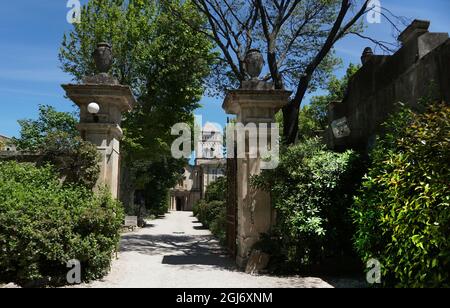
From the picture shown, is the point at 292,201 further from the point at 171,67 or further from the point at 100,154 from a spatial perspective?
the point at 171,67

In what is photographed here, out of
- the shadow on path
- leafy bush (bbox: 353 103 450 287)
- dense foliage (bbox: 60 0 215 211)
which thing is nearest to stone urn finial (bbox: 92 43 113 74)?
the shadow on path

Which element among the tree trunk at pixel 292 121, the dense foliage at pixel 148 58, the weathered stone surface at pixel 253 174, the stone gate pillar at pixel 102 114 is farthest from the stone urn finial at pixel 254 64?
the dense foliage at pixel 148 58

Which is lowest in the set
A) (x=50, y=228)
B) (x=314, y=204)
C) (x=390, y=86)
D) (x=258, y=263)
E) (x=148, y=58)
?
(x=258, y=263)

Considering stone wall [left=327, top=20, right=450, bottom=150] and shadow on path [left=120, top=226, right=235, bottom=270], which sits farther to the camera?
shadow on path [left=120, top=226, right=235, bottom=270]

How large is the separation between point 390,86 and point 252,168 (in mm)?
3430

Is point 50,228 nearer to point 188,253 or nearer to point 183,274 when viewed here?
point 183,274

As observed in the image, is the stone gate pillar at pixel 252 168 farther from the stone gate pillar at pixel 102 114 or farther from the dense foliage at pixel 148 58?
the dense foliage at pixel 148 58

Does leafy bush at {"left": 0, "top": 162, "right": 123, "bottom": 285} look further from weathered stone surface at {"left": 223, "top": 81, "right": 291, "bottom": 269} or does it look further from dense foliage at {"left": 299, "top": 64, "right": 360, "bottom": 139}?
dense foliage at {"left": 299, "top": 64, "right": 360, "bottom": 139}

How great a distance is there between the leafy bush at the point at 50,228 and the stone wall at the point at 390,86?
5601 millimetres

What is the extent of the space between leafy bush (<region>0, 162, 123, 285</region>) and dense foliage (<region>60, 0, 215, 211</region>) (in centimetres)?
1106

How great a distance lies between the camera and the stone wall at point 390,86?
275 inches

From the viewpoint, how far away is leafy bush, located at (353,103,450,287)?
4133mm

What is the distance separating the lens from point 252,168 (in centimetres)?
868

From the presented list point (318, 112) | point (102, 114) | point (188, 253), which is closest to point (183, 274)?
point (188, 253)
